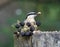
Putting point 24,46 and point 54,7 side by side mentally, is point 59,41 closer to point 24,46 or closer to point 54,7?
point 24,46

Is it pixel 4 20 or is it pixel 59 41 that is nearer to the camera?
pixel 59 41

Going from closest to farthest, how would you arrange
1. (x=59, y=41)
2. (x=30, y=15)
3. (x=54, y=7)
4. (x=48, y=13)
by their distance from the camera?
1. (x=59, y=41)
2. (x=30, y=15)
3. (x=48, y=13)
4. (x=54, y=7)

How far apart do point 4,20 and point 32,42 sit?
129 inches

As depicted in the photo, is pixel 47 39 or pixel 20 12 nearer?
pixel 47 39

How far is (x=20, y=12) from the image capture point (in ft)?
16.2

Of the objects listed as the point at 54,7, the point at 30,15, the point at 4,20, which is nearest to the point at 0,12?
the point at 4,20

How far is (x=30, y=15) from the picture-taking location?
6.50 ft

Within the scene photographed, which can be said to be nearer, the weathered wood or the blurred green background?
the weathered wood

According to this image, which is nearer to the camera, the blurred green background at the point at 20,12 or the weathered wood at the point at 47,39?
the weathered wood at the point at 47,39

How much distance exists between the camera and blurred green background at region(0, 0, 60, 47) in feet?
14.9

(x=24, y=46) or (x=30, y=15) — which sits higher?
(x=30, y=15)

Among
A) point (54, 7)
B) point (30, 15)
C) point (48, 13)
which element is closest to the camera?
point (30, 15)

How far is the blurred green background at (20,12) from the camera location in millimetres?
4549

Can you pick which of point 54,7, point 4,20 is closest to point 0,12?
point 4,20
